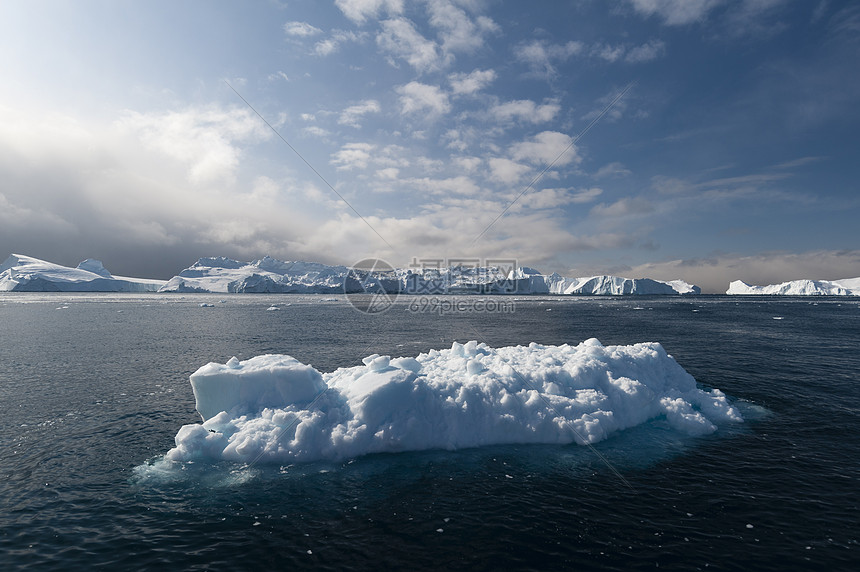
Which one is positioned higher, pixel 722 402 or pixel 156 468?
pixel 722 402

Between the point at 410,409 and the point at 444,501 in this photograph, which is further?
the point at 410,409

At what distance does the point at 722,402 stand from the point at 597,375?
7.43 metres

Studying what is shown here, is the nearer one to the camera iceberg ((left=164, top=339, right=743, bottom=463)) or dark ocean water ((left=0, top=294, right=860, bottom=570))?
dark ocean water ((left=0, top=294, right=860, bottom=570))

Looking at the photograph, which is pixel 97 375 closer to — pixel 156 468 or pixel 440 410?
pixel 156 468

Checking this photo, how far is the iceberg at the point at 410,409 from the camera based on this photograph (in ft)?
50.8

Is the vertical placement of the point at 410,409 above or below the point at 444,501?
above

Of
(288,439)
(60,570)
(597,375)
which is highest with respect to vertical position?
(597,375)

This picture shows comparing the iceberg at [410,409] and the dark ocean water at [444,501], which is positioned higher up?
the iceberg at [410,409]

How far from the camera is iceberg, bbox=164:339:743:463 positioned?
610 inches

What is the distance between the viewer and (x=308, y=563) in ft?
32.1

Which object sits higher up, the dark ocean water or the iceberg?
the iceberg

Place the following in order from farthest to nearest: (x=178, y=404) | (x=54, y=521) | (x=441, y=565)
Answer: (x=178, y=404)
(x=54, y=521)
(x=441, y=565)

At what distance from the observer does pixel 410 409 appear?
16.8 m

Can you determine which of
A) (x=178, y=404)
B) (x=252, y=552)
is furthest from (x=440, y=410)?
(x=178, y=404)
